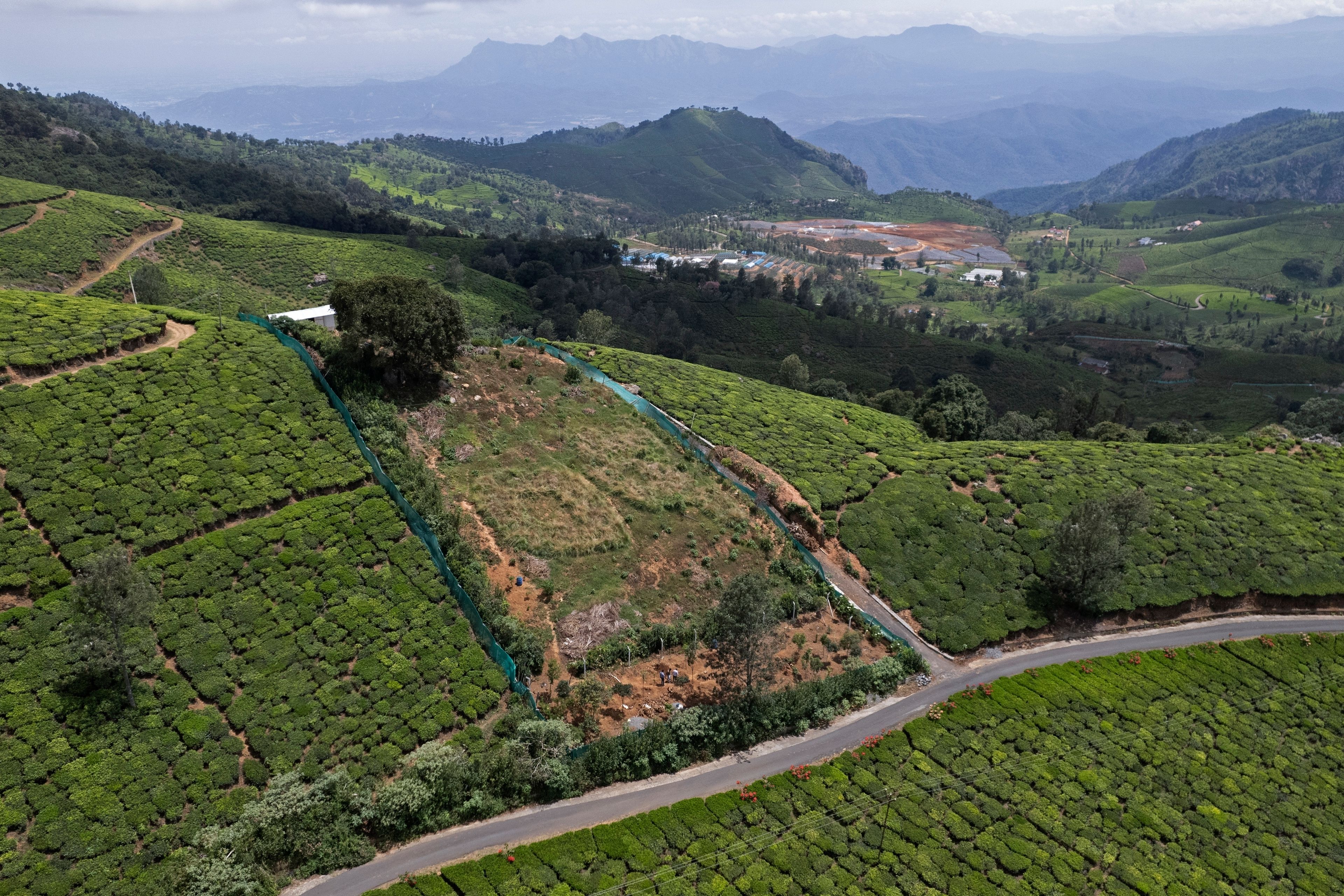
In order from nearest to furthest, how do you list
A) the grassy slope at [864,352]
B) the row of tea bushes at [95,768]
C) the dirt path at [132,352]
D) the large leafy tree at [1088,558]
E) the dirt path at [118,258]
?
the row of tea bushes at [95,768]
the dirt path at [132,352]
the large leafy tree at [1088,558]
the dirt path at [118,258]
the grassy slope at [864,352]

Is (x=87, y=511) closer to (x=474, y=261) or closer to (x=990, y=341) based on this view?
(x=474, y=261)

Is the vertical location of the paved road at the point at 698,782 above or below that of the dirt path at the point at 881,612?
below

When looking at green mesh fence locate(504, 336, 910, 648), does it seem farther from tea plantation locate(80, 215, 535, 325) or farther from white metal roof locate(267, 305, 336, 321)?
tea plantation locate(80, 215, 535, 325)

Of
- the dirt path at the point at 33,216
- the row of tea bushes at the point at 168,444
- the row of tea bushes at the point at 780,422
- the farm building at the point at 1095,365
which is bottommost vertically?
the farm building at the point at 1095,365

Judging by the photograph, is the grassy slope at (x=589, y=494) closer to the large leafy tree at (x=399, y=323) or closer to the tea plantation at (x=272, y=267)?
the large leafy tree at (x=399, y=323)

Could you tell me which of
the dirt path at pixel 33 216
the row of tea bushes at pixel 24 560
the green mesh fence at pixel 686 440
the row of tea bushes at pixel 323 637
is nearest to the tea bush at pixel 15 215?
the dirt path at pixel 33 216

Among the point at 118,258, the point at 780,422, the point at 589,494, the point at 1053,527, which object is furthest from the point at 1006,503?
the point at 118,258
